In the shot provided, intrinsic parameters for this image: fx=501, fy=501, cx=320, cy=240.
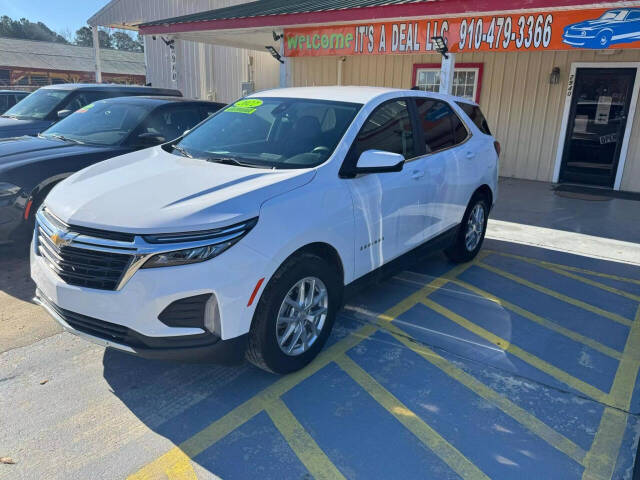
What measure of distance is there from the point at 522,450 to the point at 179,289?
2.00 metres

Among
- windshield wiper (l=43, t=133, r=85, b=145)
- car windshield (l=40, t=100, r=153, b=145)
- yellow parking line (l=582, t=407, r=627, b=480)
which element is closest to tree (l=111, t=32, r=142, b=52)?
car windshield (l=40, t=100, r=153, b=145)

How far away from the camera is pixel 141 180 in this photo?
3199 mm

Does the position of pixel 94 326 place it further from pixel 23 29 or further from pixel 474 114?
pixel 23 29

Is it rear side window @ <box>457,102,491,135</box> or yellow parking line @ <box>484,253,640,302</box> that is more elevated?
rear side window @ <box>457,102,491,135</box>

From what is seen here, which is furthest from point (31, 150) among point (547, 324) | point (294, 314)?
point (547, 324)

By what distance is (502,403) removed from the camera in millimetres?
3078

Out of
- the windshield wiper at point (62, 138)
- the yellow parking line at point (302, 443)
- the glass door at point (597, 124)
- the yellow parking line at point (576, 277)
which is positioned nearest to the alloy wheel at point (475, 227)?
the yellow parking line at point (576, 277)

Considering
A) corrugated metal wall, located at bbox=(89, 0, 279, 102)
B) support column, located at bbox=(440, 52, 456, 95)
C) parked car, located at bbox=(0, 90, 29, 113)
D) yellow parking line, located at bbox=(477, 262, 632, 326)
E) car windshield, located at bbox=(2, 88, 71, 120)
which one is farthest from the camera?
corrugated metal wall, located at bbox=(89, 0, 279, 102)

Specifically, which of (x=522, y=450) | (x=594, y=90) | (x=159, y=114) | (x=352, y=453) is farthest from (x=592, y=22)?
(x=352, y=453)

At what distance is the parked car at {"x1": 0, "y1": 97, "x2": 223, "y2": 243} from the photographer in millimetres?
4691

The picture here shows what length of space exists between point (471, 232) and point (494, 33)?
4020mm

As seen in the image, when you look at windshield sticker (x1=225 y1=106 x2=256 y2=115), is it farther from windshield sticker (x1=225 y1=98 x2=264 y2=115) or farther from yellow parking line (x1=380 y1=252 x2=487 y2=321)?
yellow parking line (x1=380 y1=252 x2=487 y2=321)

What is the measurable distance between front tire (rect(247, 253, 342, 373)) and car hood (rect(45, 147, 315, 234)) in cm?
47

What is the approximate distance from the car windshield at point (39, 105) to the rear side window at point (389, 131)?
6.15m
